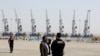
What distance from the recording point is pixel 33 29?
10769cm

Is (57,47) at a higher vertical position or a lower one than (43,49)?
higher

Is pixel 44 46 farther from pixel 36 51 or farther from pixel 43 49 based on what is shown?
pixel 36 51

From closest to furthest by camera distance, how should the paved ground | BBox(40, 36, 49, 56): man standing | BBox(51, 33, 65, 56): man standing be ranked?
BBox(51, 33, 65, 56): man standing, BBox(40, 36, 49, 56): man standing, the paved ground

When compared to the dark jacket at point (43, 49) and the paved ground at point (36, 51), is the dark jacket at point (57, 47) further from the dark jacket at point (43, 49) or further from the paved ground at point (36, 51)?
the paved ground at point (36, 51)

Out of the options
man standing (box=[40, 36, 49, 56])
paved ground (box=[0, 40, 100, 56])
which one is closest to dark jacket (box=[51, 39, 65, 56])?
man standing (box=[40, 36, 49, 56])

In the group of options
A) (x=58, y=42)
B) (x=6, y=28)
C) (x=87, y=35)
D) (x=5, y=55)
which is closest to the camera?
(x=58, y=42)

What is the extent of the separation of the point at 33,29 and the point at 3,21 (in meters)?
12.1

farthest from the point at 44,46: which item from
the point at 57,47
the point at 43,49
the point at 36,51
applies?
the point at 36,51

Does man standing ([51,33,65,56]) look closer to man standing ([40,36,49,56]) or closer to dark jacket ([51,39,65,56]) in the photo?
dark jacket ([51,39,65,56])

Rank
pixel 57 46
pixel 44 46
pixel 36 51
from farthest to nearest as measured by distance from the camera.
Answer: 1. pixel 36 51
2. pixel 44 46
3. pixel 57 46

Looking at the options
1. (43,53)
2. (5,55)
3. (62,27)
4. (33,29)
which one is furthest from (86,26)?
(43,53)

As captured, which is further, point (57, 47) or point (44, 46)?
point (44, 46)

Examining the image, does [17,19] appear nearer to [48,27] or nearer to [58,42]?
[48,27]

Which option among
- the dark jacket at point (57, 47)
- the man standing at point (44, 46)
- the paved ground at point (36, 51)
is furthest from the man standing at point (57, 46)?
the paved ground at point (36, 51)
